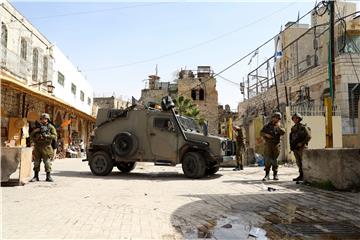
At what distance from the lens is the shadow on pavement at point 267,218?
14.3 feet

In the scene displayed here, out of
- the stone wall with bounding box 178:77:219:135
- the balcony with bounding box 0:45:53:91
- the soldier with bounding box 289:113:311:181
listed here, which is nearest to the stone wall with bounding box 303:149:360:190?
the soldier with bounding box 289:113:311:181

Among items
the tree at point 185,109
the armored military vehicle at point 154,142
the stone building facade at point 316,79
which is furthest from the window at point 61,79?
the armored military vehicle at point 154,142

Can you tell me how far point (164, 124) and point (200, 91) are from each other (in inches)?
1662

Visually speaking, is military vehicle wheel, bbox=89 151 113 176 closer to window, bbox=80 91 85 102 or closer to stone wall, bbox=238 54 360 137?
stone wall, bbox=238 54 360 137

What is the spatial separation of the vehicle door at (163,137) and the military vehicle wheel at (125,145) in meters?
0.56

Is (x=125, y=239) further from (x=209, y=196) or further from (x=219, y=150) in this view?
(x=219, y=150)

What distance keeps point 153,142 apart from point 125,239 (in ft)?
25.6

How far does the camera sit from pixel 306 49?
26484 mm

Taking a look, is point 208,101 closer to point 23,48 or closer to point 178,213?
point 23,48

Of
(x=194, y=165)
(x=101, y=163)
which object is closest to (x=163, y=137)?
(x=194, y=165)

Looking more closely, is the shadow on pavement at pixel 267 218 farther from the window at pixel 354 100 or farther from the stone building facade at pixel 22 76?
the window at pixel 354 100

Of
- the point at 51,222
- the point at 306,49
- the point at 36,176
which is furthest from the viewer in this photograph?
the point at 306,49

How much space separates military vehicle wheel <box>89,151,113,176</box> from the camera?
1198 cm

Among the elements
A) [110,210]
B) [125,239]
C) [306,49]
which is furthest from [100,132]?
[306,49]
